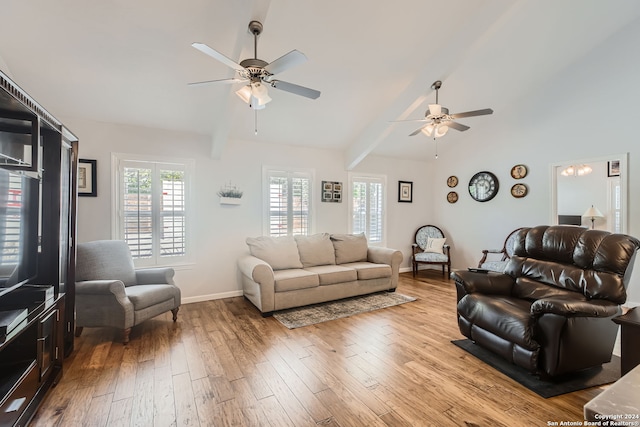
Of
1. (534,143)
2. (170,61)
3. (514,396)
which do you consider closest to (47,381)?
(170,61)

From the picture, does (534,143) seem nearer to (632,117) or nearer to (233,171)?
(632,117)

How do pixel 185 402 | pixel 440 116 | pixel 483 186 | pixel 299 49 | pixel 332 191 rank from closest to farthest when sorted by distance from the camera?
1. pixel 185 402
2. pixel 299 49
3. pixel 440 116
4. pixel 332 191
5. pixel 483 186

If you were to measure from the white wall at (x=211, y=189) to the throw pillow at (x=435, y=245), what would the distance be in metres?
1.86

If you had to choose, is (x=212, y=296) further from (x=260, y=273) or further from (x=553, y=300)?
(x=553, y=300)

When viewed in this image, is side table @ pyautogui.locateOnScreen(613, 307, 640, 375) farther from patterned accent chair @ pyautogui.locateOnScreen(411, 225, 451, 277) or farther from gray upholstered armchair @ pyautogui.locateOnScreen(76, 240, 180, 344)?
gray upholstered armchair @ pyautogui.locateOnScreen(76, 240, 180, 344)

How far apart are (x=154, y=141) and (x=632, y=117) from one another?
6.34 metres

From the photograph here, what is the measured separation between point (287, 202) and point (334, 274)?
1525mm

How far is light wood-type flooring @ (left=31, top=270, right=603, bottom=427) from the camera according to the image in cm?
184

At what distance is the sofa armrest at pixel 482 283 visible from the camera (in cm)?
282

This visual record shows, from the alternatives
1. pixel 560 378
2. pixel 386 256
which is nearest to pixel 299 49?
pixel 386 256

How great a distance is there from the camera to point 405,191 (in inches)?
240

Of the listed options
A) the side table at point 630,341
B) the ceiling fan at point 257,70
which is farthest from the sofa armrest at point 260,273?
the side table at point 630,341

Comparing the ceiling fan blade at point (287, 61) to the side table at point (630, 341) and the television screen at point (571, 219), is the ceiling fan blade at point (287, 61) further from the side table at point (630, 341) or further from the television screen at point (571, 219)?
the television screen at point (571, 219)

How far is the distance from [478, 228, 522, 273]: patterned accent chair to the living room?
27 cm
